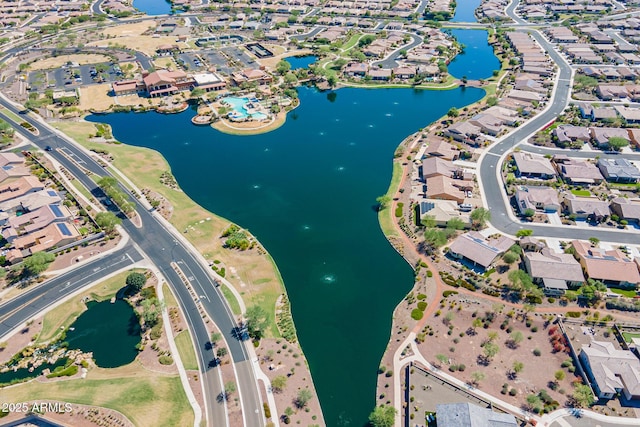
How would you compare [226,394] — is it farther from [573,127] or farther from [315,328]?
[573,127]

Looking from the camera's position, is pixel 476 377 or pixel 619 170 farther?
pixel 619 170

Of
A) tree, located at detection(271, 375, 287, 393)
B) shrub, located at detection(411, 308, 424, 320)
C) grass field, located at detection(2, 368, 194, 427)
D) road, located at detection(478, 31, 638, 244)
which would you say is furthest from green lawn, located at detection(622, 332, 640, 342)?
grass field, located at detection(2, 368, 194, 427)

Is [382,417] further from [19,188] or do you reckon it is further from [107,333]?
[19,188]

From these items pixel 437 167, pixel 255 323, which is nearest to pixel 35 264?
pixel 255 323

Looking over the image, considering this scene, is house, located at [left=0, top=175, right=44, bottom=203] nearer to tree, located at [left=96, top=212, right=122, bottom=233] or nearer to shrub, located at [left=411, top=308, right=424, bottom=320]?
tree, located at [left=96, top=212, right=122, bottom=233]

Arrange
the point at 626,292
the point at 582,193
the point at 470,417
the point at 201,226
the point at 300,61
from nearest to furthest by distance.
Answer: the point at 470,417
the point at 626,292
the point at 201,226
the point at 582,193
the point at 300,61

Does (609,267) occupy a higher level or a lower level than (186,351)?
higher

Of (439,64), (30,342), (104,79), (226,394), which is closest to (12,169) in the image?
(30,342)
